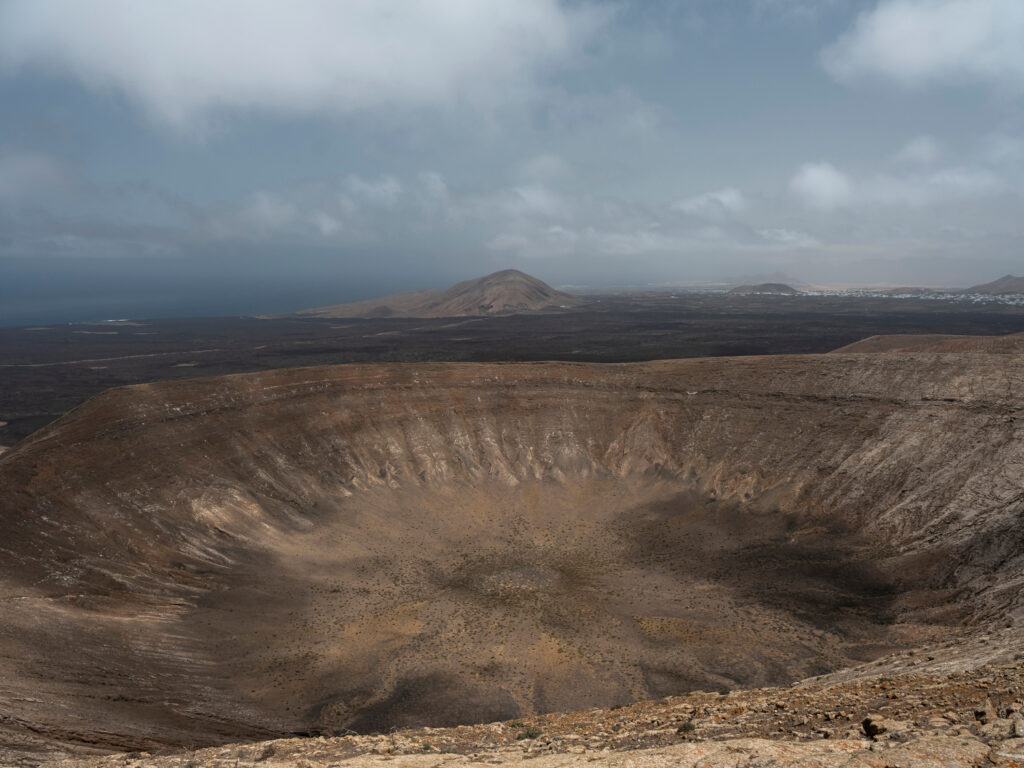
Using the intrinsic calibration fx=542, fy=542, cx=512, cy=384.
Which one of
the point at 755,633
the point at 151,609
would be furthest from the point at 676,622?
the point at 151,609

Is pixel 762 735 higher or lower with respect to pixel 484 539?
higher

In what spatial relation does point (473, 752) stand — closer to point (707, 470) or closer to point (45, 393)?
point (707, 470)

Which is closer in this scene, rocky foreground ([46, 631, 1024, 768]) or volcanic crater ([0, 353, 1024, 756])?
rocky foreground ([46, 631, 1024, 768])

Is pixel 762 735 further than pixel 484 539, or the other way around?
pixel 484 539

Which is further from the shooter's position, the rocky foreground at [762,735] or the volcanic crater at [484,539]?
the volcanic crater at [484,539]
